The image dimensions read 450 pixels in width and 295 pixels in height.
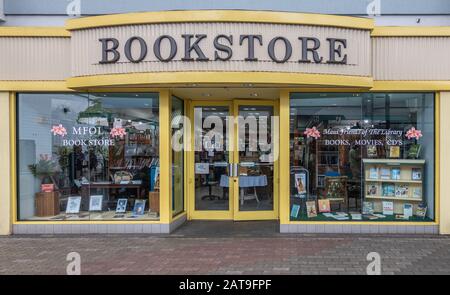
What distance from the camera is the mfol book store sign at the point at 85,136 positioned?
7.77m

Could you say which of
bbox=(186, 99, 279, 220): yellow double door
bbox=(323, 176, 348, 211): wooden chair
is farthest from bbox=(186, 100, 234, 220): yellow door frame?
bbox=(323, 176, 348, 211): wooden chair

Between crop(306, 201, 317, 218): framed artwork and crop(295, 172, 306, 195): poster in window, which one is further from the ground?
crop(295, 172, 306, 195): poster in window

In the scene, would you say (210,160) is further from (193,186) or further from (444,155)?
(444,155)

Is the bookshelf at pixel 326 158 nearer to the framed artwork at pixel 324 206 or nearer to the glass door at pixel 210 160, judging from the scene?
the framed artwork at pixel 324 206

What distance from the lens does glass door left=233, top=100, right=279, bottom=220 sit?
8680 mm

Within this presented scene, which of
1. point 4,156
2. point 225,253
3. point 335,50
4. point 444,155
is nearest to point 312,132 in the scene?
point 335,50

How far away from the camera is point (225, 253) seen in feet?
20.6

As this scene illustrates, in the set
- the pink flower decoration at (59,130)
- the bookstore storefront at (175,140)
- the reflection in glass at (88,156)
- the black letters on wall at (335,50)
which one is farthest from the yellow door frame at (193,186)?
the black letters on wall at (335,50)

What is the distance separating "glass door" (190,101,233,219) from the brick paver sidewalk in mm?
1260

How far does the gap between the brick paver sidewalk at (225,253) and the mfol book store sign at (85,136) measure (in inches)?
70.8

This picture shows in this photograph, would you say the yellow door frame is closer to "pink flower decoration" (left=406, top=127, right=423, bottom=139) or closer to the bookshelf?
the bookshelf

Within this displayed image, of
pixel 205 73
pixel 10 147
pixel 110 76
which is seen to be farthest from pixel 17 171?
pixel 205 73

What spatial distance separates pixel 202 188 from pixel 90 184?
2380 mm
